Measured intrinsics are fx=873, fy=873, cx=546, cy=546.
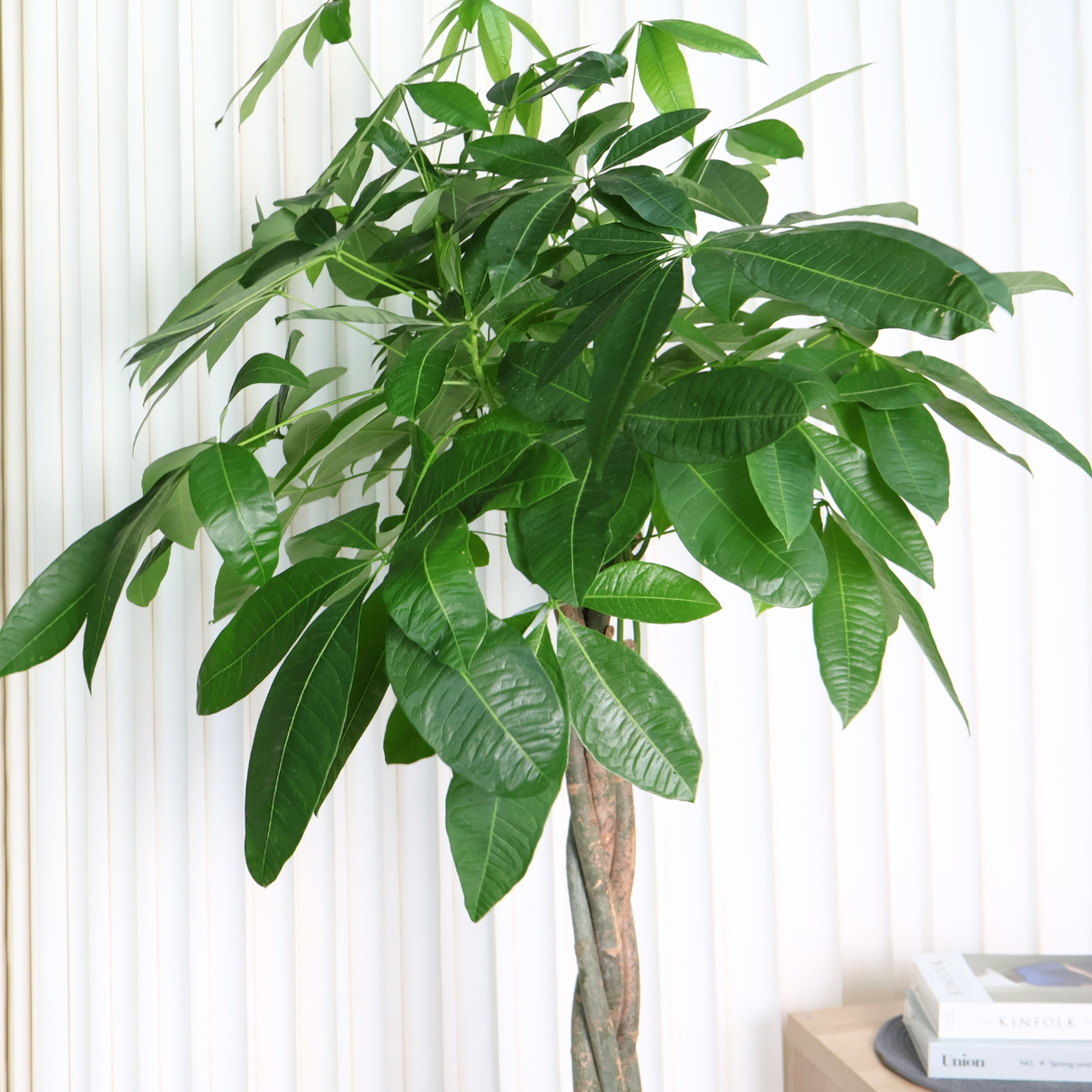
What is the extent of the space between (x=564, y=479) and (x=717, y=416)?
0.28 ft

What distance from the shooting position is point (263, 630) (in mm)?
495

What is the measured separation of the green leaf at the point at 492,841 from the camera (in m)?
0.43

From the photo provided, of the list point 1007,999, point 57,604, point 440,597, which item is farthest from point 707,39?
point 1007,999

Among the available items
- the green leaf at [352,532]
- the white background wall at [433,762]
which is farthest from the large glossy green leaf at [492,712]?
the white background wall at [433,762]

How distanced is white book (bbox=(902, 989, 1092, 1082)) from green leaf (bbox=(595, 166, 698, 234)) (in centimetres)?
85

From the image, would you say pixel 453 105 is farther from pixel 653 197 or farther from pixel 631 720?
pixel 631 720

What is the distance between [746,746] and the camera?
1.10 m

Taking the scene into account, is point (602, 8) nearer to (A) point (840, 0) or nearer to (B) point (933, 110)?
(A) point (840, 0)

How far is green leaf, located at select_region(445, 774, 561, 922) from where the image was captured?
0.43 meters

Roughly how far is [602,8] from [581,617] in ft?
2.75

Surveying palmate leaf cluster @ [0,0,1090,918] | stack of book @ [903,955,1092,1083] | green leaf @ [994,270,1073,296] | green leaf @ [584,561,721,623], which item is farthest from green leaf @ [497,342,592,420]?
stack of book @ [903,955,1092,1083]

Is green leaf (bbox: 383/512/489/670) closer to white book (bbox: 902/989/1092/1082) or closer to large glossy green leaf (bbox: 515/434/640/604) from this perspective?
large glossy green leaf (bbox: 515/434/640/604)

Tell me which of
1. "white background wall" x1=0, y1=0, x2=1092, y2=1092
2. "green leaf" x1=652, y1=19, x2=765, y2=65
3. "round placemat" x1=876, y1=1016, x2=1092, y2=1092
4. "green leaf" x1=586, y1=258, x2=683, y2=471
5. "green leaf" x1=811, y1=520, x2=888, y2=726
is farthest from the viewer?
"white background wall" x1=0, y1=0, x2=1092, y2=1092

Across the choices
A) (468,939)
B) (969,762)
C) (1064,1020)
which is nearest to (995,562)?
(969,762)
